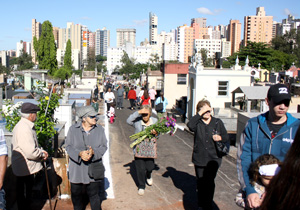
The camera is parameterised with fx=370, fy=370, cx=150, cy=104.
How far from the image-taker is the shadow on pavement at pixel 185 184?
6570mm

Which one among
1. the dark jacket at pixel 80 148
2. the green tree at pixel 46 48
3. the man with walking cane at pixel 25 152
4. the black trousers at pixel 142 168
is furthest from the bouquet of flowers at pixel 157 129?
the green tree at pixel 46 48

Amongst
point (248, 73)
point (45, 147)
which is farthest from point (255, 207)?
point (248, 73)

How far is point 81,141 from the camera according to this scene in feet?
17.7

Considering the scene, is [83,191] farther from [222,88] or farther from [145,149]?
[222,88]

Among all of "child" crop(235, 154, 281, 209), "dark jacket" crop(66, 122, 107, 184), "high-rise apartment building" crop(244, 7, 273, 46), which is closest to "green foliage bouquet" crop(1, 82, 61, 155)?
"dark jacket" crop(66, 122, 107, 184)

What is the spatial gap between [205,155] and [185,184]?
1.84m

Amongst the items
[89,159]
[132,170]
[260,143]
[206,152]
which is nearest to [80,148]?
[89,159]

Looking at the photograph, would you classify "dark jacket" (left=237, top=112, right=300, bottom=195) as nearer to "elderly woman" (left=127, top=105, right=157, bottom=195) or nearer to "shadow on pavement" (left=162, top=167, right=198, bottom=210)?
Answer: "shadow on pavement" (left=162, top=167, right=198, bottom=210)

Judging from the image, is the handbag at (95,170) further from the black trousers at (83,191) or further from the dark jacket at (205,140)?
the dark jacket at (205,140)

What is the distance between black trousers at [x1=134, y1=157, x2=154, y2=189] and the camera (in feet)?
22.9

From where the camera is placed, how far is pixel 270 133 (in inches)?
140

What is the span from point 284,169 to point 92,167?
406 cm

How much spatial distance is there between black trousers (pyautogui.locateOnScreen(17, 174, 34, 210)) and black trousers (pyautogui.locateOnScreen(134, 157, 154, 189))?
6.56ft

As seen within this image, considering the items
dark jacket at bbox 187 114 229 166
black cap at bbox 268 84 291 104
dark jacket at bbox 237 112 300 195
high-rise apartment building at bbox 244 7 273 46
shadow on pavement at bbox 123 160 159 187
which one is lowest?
shadow on pavement at bbox 123 160 159 187
